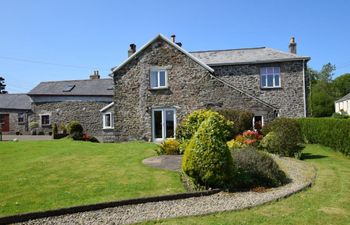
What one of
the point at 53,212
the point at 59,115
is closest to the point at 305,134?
the point at 53,212

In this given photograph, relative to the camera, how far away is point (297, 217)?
6.53m

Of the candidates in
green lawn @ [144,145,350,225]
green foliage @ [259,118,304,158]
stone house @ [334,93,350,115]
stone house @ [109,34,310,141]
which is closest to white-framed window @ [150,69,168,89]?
stone house @ [109,34,310,141]

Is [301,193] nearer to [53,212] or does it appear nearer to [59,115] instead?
[53,212]

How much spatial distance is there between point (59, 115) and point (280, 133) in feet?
93.7

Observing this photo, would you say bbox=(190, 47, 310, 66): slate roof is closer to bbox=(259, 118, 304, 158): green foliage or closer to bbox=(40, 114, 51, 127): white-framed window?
bbox=(259, 118, 304, 158): green foliage

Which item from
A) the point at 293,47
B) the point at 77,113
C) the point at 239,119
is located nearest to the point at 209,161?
the point at 239,119

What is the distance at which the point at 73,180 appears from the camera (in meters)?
9.57

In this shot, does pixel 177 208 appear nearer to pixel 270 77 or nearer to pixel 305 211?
pixel 305 211

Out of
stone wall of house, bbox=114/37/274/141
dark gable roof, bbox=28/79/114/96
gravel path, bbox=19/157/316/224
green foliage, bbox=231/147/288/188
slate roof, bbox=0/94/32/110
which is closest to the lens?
gravel path, bbox=19/157/316/224

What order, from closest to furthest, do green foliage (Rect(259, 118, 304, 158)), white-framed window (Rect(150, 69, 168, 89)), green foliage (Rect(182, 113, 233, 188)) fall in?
1. green foliage (Rect(182, 113, 233, 188))
2. green foliage (Rect(259, 118, 304, 158))
3. white-framed window (Rect(150, 69, 168, 89))

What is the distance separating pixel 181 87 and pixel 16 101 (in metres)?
25.4

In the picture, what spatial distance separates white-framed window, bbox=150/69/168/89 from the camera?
24531mm

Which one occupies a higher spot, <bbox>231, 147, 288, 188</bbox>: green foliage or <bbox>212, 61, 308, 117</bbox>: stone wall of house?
<bbox>212, 61, 308, 117</bbox>: stone wall of house

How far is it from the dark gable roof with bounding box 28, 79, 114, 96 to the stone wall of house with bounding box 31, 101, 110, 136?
125cm
